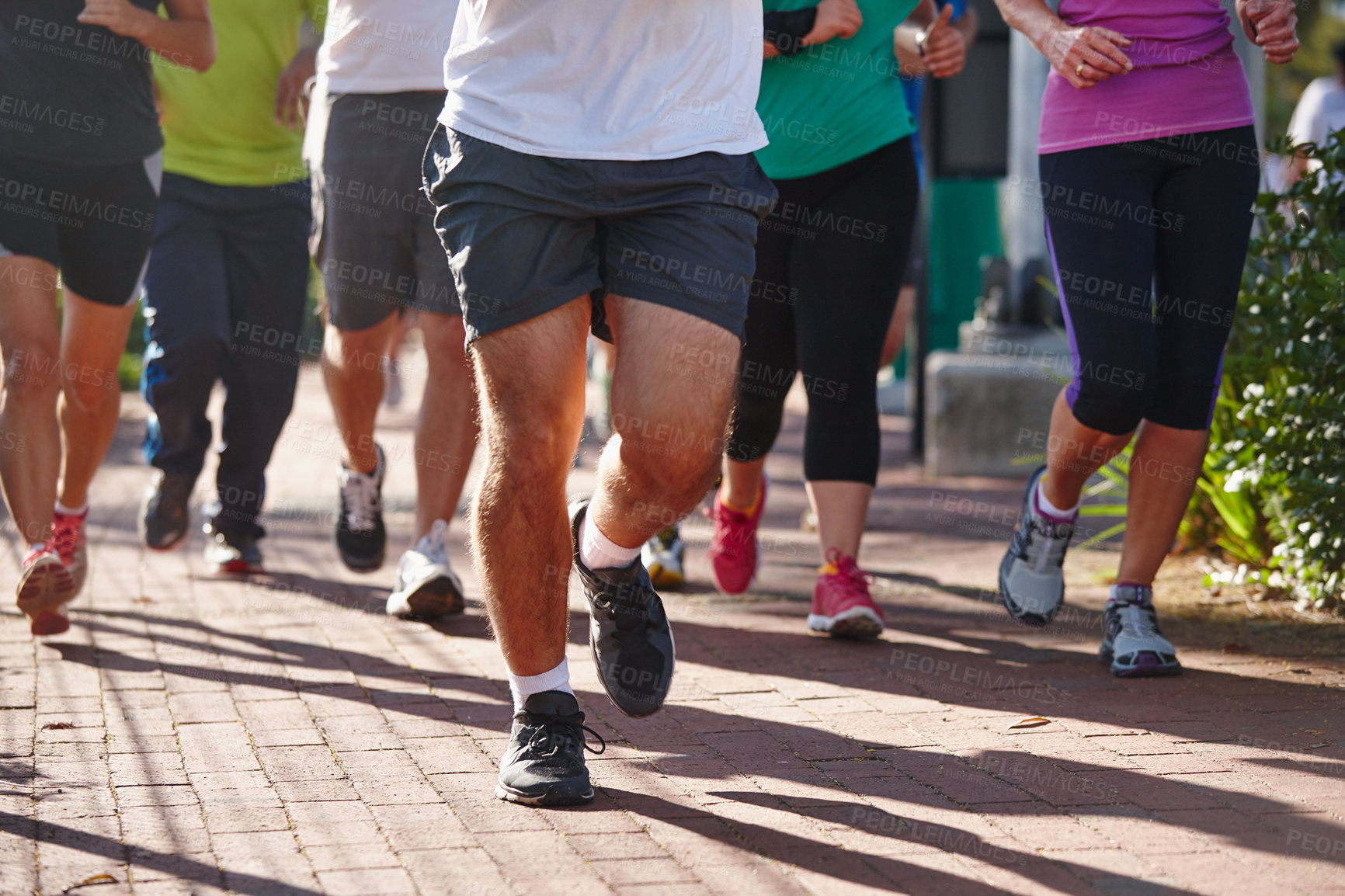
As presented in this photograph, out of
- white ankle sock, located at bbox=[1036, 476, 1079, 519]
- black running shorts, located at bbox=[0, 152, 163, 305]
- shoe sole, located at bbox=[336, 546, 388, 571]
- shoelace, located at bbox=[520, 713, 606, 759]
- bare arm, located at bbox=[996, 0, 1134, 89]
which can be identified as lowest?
shoe sole, located at bbox=[336, 546, 388, 571]

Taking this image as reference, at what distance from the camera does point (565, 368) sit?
2.90 m

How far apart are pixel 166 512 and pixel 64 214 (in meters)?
1.34

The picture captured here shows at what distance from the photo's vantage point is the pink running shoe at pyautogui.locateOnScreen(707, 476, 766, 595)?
4738 mm

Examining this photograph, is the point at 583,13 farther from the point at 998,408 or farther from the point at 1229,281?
the point at 998,408

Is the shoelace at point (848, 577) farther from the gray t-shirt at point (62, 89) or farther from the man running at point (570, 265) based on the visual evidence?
the gray t-shirt at point (62, 89)

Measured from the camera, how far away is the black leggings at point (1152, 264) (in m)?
3.76

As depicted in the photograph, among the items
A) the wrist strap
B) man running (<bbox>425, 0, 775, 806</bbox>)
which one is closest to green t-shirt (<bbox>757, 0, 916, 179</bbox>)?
the wrist strap

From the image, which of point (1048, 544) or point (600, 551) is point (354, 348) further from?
point (1048, 544)

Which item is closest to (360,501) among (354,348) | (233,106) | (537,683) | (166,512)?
(354,348)

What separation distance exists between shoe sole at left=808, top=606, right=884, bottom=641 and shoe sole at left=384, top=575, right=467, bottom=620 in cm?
107

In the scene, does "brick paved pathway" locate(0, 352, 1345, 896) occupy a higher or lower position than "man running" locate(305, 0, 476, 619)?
lower

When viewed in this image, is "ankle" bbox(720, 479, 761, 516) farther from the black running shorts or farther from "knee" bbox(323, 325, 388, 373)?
the black running shorts

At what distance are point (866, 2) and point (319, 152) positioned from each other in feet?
5.78

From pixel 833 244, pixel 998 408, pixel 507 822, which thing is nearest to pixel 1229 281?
pixel 833 244
